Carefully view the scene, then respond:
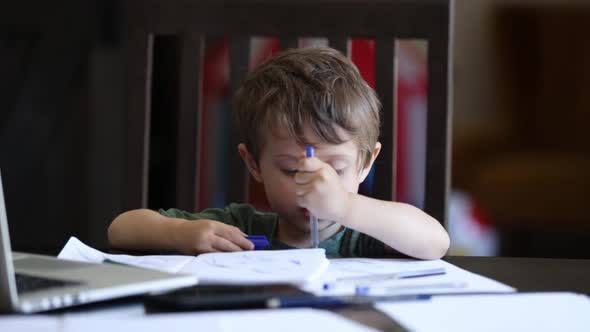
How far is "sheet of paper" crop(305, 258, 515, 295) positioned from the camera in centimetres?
64

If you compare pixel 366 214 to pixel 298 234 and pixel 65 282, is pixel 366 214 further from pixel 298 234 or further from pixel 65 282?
pixel 65 282

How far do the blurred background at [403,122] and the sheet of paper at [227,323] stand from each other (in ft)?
2.24

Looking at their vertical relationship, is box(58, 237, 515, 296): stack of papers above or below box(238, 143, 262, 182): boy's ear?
below

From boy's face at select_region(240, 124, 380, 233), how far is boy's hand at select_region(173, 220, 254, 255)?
0.15 m

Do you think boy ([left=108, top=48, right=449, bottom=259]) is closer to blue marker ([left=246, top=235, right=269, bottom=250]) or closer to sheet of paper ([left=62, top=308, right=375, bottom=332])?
blue marker ([left=246, top=235, right=269, bottom=250])

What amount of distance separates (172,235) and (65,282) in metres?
0.42

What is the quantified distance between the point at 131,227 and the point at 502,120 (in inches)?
66.3

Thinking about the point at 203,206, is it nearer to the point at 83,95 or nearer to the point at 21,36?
the point at 83,95

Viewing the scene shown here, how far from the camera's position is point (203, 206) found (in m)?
1.96

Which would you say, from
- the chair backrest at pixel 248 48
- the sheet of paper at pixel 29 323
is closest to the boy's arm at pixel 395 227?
the chair backrest at pixel 248 48

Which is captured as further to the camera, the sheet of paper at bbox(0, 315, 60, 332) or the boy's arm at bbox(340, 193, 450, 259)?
the boy's arm at bbox(340, 193, 450, 259)

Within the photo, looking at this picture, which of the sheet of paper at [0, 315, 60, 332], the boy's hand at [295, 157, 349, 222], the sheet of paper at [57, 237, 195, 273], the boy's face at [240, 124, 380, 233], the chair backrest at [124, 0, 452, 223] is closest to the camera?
the sheet of paper at [0, 315, 60, 332]

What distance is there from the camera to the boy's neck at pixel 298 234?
1.14 metres

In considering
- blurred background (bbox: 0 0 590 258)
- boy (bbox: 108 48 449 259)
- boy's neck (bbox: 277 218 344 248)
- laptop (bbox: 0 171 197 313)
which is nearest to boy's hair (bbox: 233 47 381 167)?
boy (bbox: 108 48 449 259)
